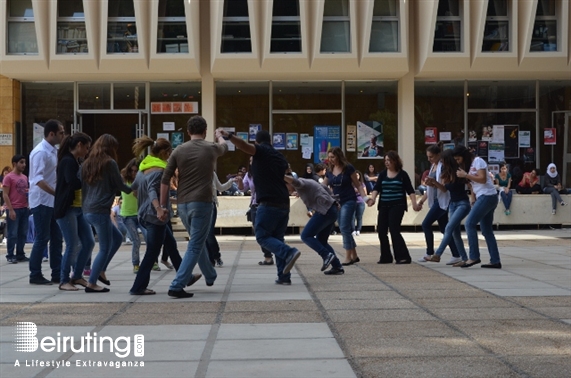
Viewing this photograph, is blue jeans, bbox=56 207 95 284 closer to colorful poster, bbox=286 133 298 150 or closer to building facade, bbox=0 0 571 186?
building facade, bbox=0 0 571 186

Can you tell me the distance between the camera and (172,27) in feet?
86.1

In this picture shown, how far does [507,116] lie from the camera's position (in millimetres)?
28203

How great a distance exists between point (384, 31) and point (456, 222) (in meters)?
14.5

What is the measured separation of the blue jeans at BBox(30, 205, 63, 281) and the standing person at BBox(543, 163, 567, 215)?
16.8 m

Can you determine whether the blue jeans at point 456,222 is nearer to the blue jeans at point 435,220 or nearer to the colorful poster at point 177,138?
the blue jeans at point 435,220

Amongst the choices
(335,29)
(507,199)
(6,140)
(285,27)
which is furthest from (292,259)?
(6,140)

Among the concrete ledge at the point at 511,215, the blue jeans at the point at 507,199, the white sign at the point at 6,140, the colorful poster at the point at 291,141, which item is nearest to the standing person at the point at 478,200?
the concrete ledge at the point at 511,215

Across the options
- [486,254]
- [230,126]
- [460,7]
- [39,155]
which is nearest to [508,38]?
[460,7]

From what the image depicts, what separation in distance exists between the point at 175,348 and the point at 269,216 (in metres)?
3.98

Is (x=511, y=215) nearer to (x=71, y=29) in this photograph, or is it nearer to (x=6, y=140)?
(x=71, y=29)

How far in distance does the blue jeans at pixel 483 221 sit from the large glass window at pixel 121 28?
16065 millimetres

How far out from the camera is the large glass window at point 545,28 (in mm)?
26625

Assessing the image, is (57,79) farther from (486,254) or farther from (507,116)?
(486,254)

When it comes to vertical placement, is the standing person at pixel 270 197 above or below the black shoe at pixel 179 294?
above
